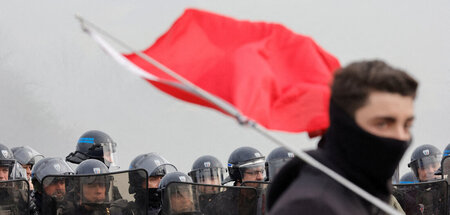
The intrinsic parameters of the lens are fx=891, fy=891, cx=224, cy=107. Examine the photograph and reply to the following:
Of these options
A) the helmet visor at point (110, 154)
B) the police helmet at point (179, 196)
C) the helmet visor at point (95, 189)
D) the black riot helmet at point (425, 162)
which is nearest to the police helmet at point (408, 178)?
the black riot helmet at point (425, 162)

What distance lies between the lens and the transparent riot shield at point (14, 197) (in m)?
7.02

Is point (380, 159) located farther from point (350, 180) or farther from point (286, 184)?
point (286, 184)

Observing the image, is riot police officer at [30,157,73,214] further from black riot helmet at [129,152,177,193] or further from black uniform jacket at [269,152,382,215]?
black uniform jacket at [269,152,382,215]

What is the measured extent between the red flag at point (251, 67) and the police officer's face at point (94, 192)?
3.89 meters

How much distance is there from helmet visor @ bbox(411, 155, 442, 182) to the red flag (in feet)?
28.8

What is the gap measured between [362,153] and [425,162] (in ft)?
31.5

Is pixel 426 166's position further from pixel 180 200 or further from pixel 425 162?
pixel 180 200

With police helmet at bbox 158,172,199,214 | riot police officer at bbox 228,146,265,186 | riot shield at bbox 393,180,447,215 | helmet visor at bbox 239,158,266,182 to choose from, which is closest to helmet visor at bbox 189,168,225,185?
riot police officer at bbox 228,146,265,186

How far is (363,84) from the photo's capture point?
8.30 feet

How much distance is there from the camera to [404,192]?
7781mm

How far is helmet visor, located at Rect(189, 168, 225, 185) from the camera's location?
1183 cm

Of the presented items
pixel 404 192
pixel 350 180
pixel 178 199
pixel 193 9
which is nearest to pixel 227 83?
pixel 193 9

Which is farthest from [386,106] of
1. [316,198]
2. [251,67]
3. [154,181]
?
[154,181]

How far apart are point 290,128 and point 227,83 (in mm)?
285
